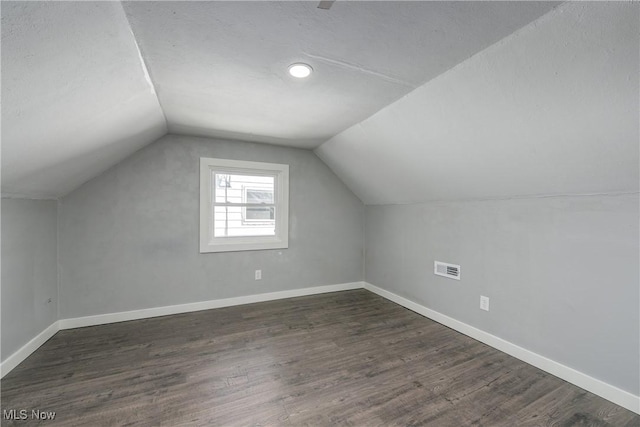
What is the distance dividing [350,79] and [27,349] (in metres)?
3.35

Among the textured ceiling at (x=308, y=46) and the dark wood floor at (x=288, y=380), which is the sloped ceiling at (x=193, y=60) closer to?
the textured ceiling at (x=308, y=46)

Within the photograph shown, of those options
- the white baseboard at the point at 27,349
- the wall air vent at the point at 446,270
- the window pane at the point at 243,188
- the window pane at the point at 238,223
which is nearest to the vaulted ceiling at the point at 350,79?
the wall air vent at the point at 446,270

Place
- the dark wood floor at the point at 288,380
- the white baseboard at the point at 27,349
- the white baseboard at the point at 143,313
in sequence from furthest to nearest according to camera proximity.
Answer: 1. the white baseboard at the point at 143,313
2. the white baseboard at the point at 27,349
3. the dark wood floor at the point at 288,380

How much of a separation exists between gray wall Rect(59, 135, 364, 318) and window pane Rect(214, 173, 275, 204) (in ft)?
0.93

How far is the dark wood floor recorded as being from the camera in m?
1.66

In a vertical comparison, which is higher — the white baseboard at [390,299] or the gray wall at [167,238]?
the gray wall at [167,238]

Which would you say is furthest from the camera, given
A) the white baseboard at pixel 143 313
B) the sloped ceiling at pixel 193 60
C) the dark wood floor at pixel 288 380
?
the white baseboard at pixel 143 313

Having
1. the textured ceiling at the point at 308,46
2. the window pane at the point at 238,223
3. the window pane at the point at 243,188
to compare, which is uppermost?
the textured ceiling at the point at 308,46

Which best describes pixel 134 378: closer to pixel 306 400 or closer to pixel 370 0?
pixel 306 400

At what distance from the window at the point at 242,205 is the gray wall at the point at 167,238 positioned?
97 millimetres

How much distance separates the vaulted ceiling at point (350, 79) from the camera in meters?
1.20

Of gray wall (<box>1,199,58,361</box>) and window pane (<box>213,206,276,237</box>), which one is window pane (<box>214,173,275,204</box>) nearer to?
A: window pane (<box>213,206,276,237</box>)

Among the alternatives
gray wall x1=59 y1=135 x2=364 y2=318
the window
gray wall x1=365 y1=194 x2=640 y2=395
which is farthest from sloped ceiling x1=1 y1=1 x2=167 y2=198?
gray wall x1=365 y1=194 x2=640 y2=395

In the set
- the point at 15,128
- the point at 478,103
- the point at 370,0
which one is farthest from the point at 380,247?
the point at 15,128
